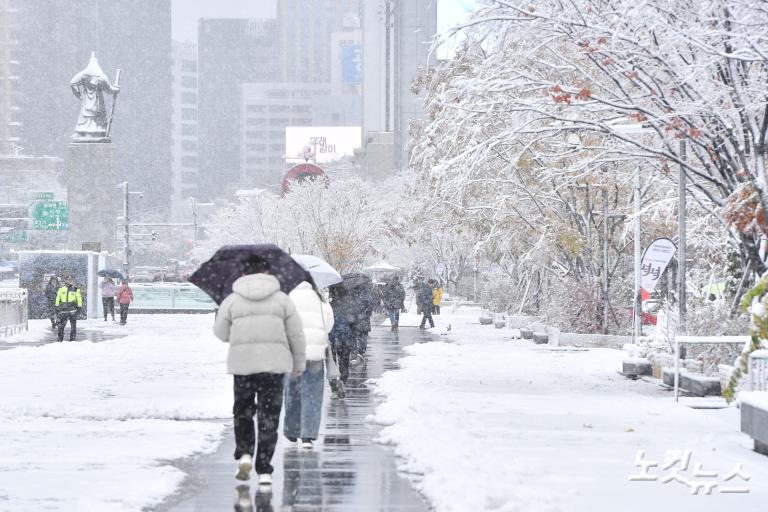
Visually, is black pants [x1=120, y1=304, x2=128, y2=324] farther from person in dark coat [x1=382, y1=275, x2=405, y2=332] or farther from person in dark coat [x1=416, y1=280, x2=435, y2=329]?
person in dark coat [x1=416, y1=280, x2=435, y2=329]

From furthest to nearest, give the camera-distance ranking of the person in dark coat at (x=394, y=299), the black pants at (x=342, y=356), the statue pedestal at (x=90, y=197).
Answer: the statue pedestal at (x=90, y=197), the person in dark coat at (x=394, y=299), the black pants at (x=342, y=356)

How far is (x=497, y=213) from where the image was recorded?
36.6 metres

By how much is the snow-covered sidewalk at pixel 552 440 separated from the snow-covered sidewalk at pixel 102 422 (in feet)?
7.13

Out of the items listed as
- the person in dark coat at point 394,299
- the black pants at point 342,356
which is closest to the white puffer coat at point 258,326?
the black pants at point 342,356

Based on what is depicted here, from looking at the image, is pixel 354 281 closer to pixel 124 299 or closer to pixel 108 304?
pixel 124 299

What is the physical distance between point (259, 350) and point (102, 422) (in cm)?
550

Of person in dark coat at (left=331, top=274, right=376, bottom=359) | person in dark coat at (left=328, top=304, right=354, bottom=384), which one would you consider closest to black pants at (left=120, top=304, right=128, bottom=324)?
person in dark coat at (left=331, top=274, right=376, bottom=359)

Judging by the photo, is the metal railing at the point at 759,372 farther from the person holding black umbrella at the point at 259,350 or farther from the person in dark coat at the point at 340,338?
the person in dark coat at the point at 340,338

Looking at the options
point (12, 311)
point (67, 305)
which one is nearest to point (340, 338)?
point (67, 305)

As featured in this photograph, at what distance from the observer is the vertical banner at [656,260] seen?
998 inches

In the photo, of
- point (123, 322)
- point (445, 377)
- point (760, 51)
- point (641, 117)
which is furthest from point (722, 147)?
point (123, 322)

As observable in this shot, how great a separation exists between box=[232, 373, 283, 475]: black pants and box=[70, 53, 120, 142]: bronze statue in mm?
57558

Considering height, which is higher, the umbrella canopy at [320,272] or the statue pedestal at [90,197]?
the statue pedestal at [90,197]

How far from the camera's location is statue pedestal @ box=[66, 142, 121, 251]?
65938 mm
